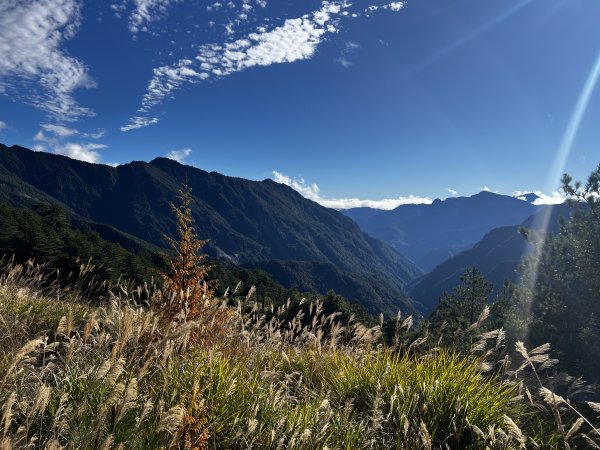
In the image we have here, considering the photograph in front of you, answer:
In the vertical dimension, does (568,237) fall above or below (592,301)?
above

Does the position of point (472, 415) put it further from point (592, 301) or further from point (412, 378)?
point (592, 301)

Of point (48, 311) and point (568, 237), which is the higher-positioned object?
point (568, 237)

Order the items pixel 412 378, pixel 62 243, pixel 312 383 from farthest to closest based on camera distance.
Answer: pixel 62 243 < pixel 312 383 < pixel 412 378

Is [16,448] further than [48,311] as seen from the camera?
No

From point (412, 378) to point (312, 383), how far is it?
1.35m

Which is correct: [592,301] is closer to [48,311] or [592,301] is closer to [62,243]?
[48,311]

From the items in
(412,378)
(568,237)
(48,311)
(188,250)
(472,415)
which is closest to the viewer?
(472,415)

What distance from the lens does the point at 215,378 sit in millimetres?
3838

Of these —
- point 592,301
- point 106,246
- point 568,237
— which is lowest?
point 106,246

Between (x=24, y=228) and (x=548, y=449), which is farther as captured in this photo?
(x=24, y=228)

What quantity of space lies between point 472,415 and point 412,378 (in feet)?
2.43

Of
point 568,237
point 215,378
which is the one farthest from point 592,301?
point 215,378

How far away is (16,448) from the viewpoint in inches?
106

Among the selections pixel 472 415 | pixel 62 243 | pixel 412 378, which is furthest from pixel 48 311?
pixel 62 243
